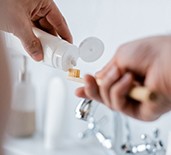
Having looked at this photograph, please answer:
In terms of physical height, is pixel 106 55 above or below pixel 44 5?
below

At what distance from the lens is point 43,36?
2.31 ft

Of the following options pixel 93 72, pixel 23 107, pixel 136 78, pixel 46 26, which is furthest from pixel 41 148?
pixel 136 78

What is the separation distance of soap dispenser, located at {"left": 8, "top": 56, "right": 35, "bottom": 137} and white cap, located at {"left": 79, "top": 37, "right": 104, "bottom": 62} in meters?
0.48

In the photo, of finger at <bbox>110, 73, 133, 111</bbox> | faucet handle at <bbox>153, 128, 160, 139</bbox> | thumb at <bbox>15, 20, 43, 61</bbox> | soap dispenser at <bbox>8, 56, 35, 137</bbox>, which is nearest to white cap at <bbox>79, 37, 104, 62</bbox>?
thumb at <bbox>15, 20, 43, 61</bbox>

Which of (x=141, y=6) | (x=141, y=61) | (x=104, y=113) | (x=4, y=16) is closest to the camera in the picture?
(x=141, y=61)

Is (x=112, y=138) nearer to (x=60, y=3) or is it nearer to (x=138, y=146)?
(x=138, y=146)

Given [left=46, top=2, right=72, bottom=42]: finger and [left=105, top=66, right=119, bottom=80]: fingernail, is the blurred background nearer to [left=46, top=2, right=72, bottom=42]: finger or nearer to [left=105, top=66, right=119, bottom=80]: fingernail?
[left=46, top=2, right=72, bottom=42]: finger

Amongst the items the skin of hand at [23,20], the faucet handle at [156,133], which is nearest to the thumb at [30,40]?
the skin of hand at [23,20]

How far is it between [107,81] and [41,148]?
2.13 ft

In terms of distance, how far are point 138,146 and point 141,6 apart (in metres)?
0.33

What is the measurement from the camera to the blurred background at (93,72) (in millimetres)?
877

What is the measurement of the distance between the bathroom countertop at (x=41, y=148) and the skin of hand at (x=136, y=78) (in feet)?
1.75

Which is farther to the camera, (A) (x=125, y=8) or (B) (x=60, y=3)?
(B) (x=60, y=3)

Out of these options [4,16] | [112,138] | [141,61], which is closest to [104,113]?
[112,138]
